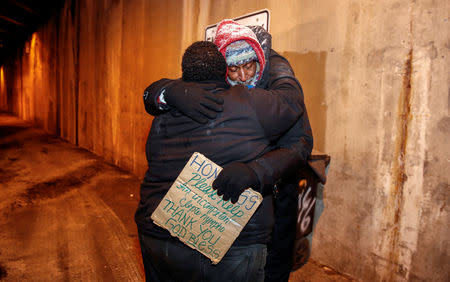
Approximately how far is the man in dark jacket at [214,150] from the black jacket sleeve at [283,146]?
0.05m

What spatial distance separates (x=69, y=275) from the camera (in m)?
2.86

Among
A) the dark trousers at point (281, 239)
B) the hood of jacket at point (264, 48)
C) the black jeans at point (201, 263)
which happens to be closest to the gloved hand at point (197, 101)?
the black jeans at point (201, 263)

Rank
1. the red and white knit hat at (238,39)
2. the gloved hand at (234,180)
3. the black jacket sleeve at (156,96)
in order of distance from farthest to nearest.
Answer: the red and white knit hat at (238,39)
the black jacket sleeve at (156,96)
the gloved hand at (234,180)

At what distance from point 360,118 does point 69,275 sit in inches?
123

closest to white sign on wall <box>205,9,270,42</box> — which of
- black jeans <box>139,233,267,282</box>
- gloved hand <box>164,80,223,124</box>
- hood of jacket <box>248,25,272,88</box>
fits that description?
hood of jacket <box>248,25,272,88</box>

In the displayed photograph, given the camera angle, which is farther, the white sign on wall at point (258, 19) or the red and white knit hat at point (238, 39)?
the white sign on wall at point (258, 19)

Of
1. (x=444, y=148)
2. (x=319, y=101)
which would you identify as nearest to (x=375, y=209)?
(x=444, y=148)

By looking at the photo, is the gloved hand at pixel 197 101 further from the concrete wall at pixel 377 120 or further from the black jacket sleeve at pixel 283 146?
the concrete wall at pixel 377 120

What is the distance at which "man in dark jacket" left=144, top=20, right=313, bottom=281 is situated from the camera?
1.29 meters

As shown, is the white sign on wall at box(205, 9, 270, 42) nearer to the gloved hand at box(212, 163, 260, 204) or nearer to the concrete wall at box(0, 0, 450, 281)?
the concrete wall at box(0, 0, 450, 281)

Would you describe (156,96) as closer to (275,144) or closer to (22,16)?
(275,144)

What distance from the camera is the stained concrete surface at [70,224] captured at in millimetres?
2928

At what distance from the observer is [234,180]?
4.13 feet

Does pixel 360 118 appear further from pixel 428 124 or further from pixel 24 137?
pixel 24 137
